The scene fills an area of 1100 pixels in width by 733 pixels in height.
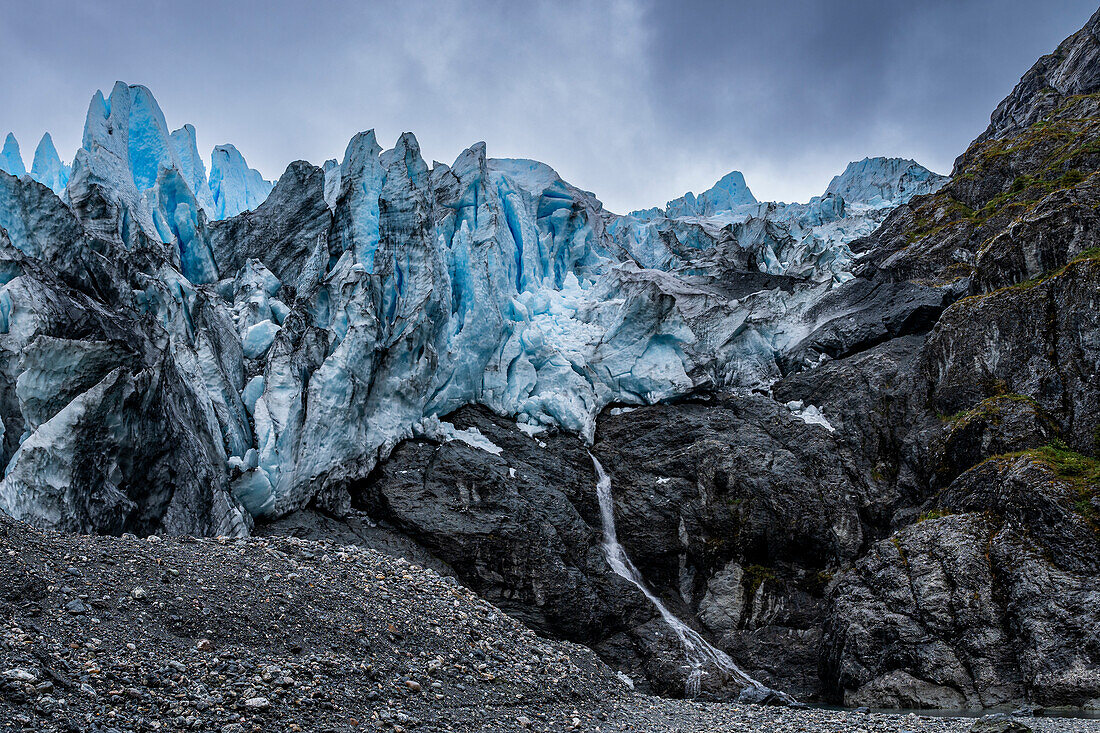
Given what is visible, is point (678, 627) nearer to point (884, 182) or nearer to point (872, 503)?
point (872, 503)

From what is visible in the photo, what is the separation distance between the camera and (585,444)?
30.7 meters

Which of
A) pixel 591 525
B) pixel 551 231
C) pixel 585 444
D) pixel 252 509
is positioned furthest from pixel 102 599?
pixel 551 231

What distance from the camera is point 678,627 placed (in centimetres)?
2414

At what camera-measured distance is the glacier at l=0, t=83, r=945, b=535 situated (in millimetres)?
17688

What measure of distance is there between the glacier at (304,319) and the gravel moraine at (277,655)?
4.01 metres

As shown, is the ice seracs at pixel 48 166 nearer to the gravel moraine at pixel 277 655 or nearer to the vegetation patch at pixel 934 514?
the gravel moraine at pixel 277 655

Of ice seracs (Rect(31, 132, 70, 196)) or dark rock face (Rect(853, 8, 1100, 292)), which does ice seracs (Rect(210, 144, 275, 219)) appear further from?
dark rock face (Rect(853, 8, 1100, 292))

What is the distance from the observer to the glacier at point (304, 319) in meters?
17.7

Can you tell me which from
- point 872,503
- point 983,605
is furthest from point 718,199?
point 983,605

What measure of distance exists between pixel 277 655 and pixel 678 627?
16.2 meters

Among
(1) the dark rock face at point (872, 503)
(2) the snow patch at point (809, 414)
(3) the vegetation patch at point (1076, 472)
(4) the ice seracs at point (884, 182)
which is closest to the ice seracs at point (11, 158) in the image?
(1) the dark rock face at point (872, 503)

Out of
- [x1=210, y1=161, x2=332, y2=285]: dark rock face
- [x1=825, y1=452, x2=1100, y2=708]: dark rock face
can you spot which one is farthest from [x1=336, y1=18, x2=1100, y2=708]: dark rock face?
[x1=210, y1=161, x2=332, y2=285]: dark rock face

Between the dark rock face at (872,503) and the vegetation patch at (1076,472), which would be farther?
the dark rock face at (872,503)

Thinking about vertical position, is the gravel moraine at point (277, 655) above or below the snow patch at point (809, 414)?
below
